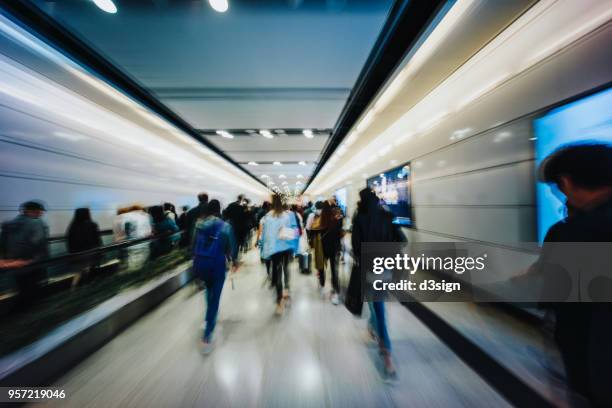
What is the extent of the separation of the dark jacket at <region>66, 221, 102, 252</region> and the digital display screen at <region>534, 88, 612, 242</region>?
18.3 ft

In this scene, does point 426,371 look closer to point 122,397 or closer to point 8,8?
point 122,397

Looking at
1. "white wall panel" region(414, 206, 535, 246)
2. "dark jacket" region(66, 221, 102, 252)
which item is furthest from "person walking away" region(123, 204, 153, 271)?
"white wall panel" region(414, 206, 535, 246)

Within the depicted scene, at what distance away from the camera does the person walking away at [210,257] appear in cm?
240

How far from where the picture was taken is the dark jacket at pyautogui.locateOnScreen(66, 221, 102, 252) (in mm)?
3307

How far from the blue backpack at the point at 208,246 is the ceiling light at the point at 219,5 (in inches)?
84.6

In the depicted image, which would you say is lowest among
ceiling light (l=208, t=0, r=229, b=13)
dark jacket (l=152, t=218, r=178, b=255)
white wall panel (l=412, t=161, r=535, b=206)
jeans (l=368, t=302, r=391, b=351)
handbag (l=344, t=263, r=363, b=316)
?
jeans (l=368, t=302, r=391, b=351)

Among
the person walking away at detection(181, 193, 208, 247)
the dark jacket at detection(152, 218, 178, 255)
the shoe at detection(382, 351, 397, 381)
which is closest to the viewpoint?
the shoe at detection(382, 351, 397, 381)

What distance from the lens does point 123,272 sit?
3270 mm

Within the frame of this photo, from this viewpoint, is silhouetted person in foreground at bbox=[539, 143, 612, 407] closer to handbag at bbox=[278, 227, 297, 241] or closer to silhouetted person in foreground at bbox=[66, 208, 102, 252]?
handbag at bbox=[278, 227, 297, 241]

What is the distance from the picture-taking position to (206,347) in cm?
236

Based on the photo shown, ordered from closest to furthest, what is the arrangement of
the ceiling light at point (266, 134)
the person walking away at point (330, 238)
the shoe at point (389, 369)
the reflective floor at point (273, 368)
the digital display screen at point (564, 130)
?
the digital display screen at point (564, 130) → the reflective floor at point (273, 368) → the shoe at point (389, 369) → the person walking away at point (330, 238) → the ceiling light at point (266, 134)

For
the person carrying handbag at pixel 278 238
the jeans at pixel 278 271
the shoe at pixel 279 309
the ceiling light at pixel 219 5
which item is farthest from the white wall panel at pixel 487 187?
the ceiling light at pixel 219 5

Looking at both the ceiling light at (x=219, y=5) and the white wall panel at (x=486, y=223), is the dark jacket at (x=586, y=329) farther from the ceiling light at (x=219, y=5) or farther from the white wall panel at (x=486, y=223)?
the ceiling light at (x=219, y=5)

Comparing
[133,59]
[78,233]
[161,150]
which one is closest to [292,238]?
[133,59]
